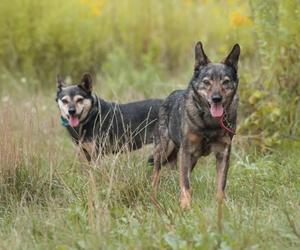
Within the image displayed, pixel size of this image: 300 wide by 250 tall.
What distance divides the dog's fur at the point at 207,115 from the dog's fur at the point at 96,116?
1.26 metres

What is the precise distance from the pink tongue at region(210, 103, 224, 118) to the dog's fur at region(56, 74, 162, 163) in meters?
1.68

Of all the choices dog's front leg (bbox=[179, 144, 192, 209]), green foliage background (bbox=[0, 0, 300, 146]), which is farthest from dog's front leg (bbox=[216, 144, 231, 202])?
green foliage background (bbox=[0, 0, 300, 146])

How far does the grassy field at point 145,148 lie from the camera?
19.4 feet

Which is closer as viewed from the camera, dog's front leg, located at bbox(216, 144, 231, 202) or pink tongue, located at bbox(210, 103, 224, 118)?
pink tongue, located at bbox(210, 103, 224, 118)

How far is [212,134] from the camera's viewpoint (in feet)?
23.9

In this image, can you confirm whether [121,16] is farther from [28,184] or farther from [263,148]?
[28,184]

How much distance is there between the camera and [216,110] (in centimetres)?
705

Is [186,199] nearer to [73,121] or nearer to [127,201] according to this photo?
[127,201]

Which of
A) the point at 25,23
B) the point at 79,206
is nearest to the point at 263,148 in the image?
the point at 79,206

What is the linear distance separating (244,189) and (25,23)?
6821 millimetres

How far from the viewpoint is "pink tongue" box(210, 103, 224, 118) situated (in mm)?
7047

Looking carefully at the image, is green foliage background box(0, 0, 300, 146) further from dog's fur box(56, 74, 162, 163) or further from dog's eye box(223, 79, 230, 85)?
dog's eye box(223, 79, 230, 85)

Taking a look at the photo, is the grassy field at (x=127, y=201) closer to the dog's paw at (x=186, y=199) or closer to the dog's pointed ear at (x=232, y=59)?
the dog's paw at (x=186, y=199)

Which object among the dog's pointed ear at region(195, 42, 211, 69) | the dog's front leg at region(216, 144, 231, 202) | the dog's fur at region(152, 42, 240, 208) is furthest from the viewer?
the dog's pointed ear at region(195, 42, 211, 69)
